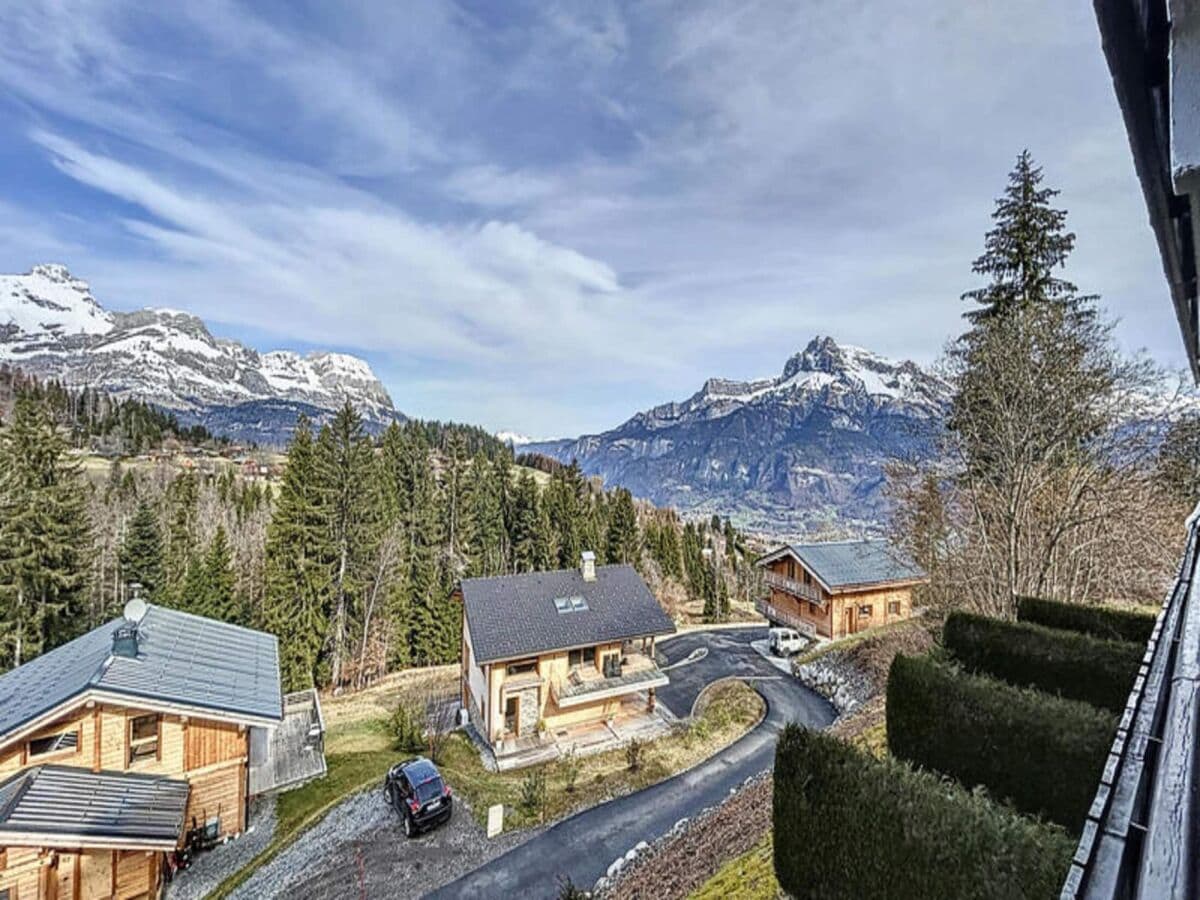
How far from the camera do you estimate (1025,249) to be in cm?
2050

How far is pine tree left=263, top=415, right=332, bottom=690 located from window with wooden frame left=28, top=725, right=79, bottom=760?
756 inches

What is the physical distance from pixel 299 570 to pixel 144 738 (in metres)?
19.1

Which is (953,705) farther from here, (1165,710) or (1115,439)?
(1115,439)

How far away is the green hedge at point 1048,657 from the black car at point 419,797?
1384 cm

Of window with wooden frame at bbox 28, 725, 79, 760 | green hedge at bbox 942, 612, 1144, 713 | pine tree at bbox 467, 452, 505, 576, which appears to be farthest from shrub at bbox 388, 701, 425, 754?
pine tree at bbox 467, 452, 505, 576

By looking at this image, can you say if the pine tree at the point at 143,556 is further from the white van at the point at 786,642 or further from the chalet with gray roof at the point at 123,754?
the white van at the point at 786,642

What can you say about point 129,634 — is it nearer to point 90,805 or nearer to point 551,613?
point 90,805

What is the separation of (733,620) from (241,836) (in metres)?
43.3

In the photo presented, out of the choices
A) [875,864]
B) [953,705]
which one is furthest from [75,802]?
[953,705]

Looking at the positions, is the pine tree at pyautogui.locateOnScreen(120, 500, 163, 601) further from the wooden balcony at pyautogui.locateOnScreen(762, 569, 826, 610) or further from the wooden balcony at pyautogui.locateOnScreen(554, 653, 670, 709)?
the wooden balcony at pyautogui.locateOnScreen(762, 569, 826, 610)

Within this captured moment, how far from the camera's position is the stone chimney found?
14.9 metres

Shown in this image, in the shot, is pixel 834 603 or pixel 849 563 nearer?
pixel 834 603

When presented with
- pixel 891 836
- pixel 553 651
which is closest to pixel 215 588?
A: pixel 553 651

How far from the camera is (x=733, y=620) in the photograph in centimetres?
5200
